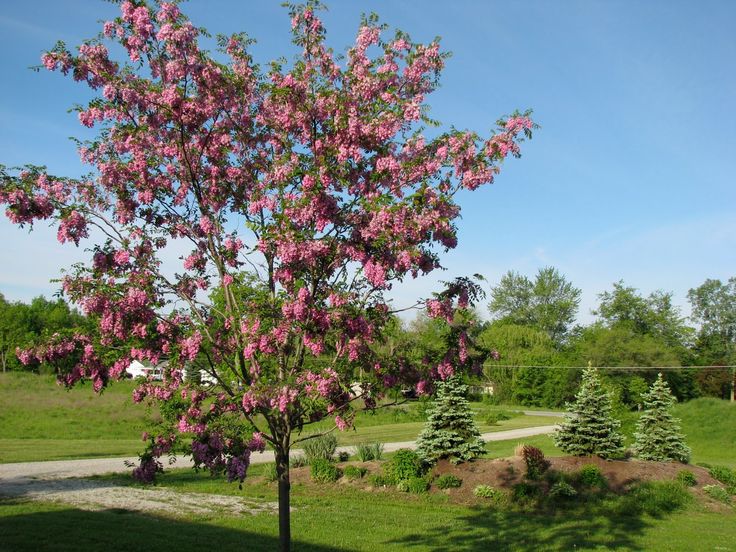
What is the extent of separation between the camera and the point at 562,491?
47.3 ft

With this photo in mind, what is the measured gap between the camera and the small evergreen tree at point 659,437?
1792cm

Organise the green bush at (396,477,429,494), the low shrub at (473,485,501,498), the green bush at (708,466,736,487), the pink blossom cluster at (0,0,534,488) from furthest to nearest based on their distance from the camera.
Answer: the green bush at (708,466,736,487) < the green bush at (396,477,429,494) < the low shrub at (473,485,501,498) < the pink blossom cluster at (0,0,534,488)

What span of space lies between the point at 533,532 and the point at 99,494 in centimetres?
955

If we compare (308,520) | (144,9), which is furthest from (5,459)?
(144,9)

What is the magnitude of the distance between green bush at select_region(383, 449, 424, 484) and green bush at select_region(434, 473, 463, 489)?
2.00 ft

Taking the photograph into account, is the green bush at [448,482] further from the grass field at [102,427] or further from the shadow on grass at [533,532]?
the grass field at [102,427]

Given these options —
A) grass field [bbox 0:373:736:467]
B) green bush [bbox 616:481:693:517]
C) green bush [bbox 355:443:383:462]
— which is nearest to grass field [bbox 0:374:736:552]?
green bush [bbox 616:481:693:517]

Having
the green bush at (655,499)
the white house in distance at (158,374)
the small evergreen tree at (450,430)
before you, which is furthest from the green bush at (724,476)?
the white house in distance at (158,374)

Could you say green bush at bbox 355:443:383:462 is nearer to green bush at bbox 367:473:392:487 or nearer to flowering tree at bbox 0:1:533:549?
green bush at bbox 367:473:392:487

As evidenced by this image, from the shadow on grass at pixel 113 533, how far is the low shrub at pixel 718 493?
9956mm

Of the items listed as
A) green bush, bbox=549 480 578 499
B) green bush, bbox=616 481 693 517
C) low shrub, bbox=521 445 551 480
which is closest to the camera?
green bush, bbox=616 481 693 517

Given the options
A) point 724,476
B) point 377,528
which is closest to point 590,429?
point 724,476

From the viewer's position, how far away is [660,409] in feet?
60.1

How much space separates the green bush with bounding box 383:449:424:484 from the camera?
1544 cm
